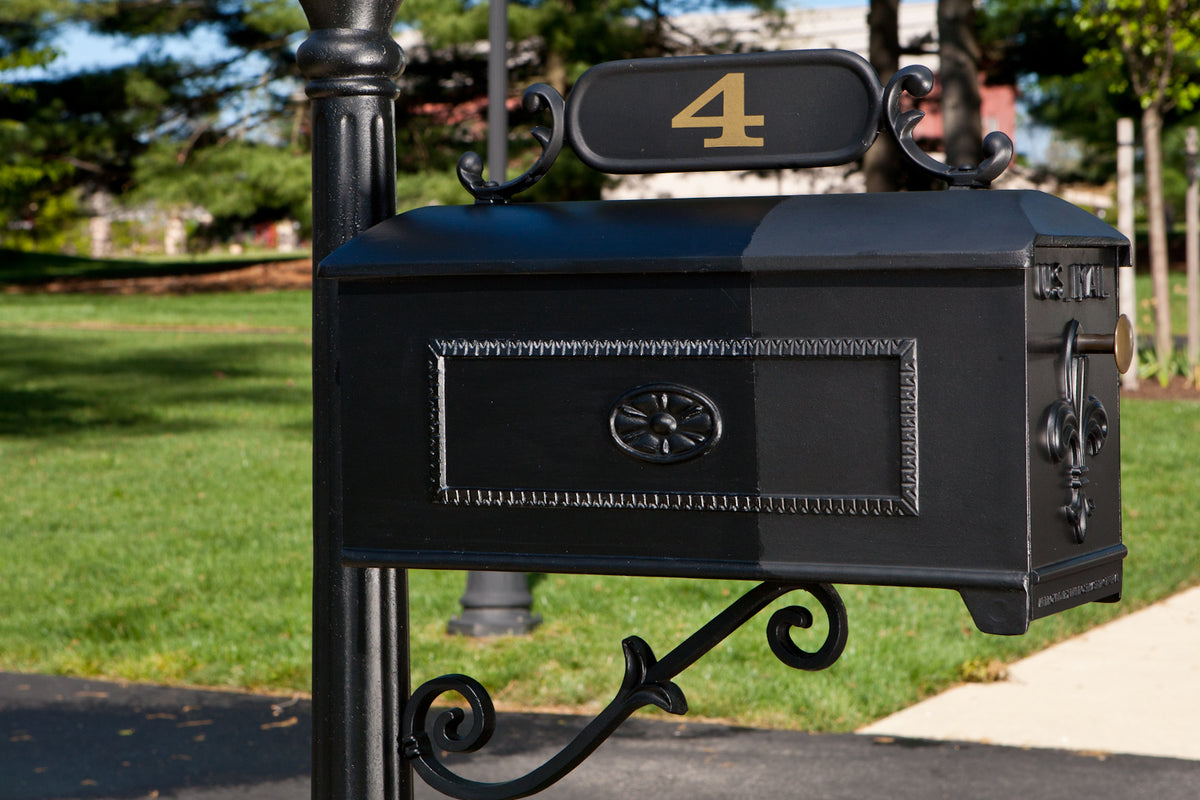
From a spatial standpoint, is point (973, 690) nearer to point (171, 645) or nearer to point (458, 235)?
point (171, 645)

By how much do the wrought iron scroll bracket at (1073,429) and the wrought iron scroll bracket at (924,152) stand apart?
0.21 m

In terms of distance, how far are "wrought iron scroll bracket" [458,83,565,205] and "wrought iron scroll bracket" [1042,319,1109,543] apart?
714mm

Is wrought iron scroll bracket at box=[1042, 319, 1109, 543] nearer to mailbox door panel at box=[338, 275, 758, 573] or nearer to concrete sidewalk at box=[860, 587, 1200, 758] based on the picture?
mailbox door panel at box=[338, 275, 758, 573]

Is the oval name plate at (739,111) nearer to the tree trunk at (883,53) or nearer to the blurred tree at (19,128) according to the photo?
the tree trunk at (883,53)

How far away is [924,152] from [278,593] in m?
4.51

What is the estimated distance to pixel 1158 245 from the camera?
1188 cm

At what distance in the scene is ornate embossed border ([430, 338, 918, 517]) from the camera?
1.61m

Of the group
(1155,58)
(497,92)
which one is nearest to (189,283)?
(1155,58)

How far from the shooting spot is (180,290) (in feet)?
85.0

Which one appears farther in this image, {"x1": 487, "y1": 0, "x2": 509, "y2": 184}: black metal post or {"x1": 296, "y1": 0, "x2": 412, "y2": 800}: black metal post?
{"x1": 487, "y1": 0, "x2": 509, "y2": 184}: black metal post

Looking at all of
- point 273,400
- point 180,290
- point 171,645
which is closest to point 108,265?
point 180,290

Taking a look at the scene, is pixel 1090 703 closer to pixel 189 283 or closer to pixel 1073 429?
Result: pixel 1073 429

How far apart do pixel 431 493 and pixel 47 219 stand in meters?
42.5

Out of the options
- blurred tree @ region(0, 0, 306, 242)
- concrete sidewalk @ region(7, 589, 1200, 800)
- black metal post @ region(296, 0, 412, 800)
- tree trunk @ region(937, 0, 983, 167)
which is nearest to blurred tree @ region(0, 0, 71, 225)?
blurred tree @ region(0, 0, 306, 242)
